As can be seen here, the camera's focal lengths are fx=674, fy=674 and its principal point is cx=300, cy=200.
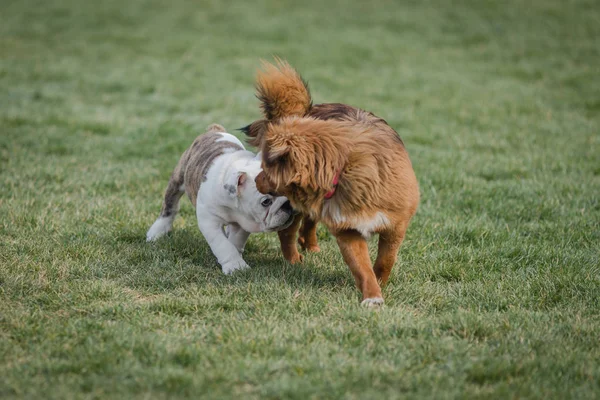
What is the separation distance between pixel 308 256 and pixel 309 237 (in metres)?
0.24

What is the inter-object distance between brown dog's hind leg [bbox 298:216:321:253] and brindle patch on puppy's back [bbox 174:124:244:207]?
2.91 ft

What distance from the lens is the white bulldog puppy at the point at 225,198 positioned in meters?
4.99

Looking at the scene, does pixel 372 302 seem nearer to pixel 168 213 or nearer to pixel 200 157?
pixel 200 157

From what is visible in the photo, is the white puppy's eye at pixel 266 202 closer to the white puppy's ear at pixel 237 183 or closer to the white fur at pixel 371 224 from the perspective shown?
the white puppy's ear at pixel 237 183

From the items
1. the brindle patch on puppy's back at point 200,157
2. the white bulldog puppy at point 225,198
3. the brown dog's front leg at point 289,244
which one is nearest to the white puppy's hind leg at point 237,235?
the white bulldog puppy at point 225,198

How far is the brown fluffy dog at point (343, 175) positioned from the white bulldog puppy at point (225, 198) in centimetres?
29

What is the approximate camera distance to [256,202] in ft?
16.3

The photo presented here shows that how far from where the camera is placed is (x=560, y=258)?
5574 millimetres

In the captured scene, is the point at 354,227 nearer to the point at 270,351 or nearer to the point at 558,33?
the point at 270,351

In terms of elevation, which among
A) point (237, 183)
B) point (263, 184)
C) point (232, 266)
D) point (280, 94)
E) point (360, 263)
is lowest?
point (232, 266)

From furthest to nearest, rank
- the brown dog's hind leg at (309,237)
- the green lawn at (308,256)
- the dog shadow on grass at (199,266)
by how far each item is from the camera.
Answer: the brown dog's hind leg at (309,237) → the dog shadow on grass at (199,266) → the green lawn at (308,256)

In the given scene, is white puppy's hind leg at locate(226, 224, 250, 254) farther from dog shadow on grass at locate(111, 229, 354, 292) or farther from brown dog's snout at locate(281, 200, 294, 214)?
brown dog's snout at locate(281, 200, 294, 214)

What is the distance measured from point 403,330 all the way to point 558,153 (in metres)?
5.36

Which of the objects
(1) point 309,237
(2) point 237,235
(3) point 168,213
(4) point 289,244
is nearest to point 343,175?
(4) point 289,244
